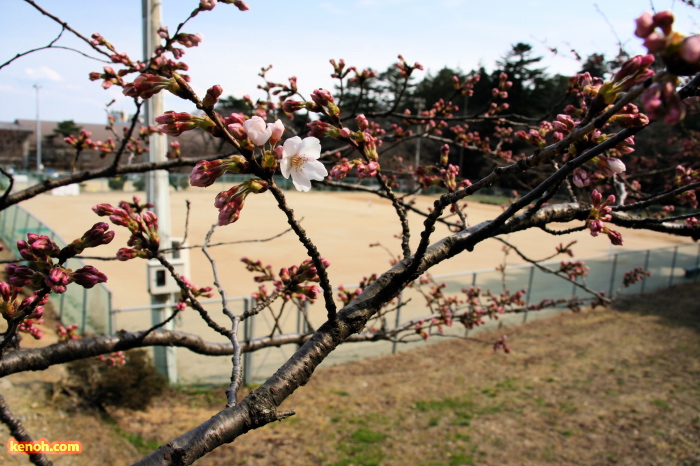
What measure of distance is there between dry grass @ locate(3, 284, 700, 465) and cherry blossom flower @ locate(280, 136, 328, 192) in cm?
481

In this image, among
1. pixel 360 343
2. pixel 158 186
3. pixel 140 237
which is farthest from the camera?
pixel 360 343

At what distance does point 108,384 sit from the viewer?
600cm

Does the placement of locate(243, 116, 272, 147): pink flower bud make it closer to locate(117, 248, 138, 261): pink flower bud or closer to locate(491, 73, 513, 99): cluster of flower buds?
locate(117, 248, 138, 261): pink flower bud

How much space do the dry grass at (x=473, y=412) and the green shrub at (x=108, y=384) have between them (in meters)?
0.19

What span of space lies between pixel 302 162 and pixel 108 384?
611cm

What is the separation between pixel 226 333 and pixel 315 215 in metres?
24.2

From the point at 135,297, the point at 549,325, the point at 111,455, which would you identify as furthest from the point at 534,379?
the point at 135,297

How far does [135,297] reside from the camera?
33.4 ft

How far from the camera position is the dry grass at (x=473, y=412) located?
17.1ft

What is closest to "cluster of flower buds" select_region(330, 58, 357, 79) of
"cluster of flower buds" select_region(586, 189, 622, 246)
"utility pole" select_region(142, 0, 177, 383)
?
"cluster of flower buds" select_region(586, 189, 622, 246)

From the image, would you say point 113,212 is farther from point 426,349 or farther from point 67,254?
point 426,349

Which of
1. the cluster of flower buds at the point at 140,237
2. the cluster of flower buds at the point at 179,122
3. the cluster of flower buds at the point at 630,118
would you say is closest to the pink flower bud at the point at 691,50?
the cluster of flower buds at the point at 630,118

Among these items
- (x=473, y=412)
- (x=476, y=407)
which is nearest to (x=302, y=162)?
(x=473, y=412)

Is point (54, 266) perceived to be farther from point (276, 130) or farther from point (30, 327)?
point (30, 327)
